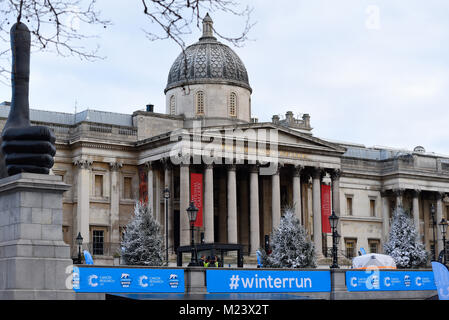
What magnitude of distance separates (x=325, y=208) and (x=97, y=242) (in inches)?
718

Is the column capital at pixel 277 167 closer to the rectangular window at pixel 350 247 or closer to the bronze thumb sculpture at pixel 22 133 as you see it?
the rectangular window at pixel 350 247

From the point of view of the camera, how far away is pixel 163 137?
192ft

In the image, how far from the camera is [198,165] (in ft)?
202

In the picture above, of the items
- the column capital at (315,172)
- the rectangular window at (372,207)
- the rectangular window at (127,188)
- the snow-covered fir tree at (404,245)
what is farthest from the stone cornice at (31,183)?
the rectangular window at (372,207)

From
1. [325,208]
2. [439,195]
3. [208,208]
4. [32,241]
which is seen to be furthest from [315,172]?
[32,241]

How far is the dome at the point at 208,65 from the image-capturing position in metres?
65.1

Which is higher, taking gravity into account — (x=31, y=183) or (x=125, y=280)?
(x=31, y=183)

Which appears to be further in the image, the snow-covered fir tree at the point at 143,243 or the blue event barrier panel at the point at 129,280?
the snow-covered fir tree at the point at 143,243

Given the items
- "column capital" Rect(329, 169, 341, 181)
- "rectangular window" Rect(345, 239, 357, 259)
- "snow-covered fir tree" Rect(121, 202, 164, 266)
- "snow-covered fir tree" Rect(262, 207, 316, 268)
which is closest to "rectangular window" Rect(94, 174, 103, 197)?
"snow-covered fir tree" Rect(121, 202, 164, 266)

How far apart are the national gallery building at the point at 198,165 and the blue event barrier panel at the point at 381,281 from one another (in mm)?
20464

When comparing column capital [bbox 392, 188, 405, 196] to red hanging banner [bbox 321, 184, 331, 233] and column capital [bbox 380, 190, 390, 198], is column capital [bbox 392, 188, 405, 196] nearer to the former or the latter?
column capital [bbox 380, 190, 390, 198]

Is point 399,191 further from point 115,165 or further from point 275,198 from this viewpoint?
point 115,165
